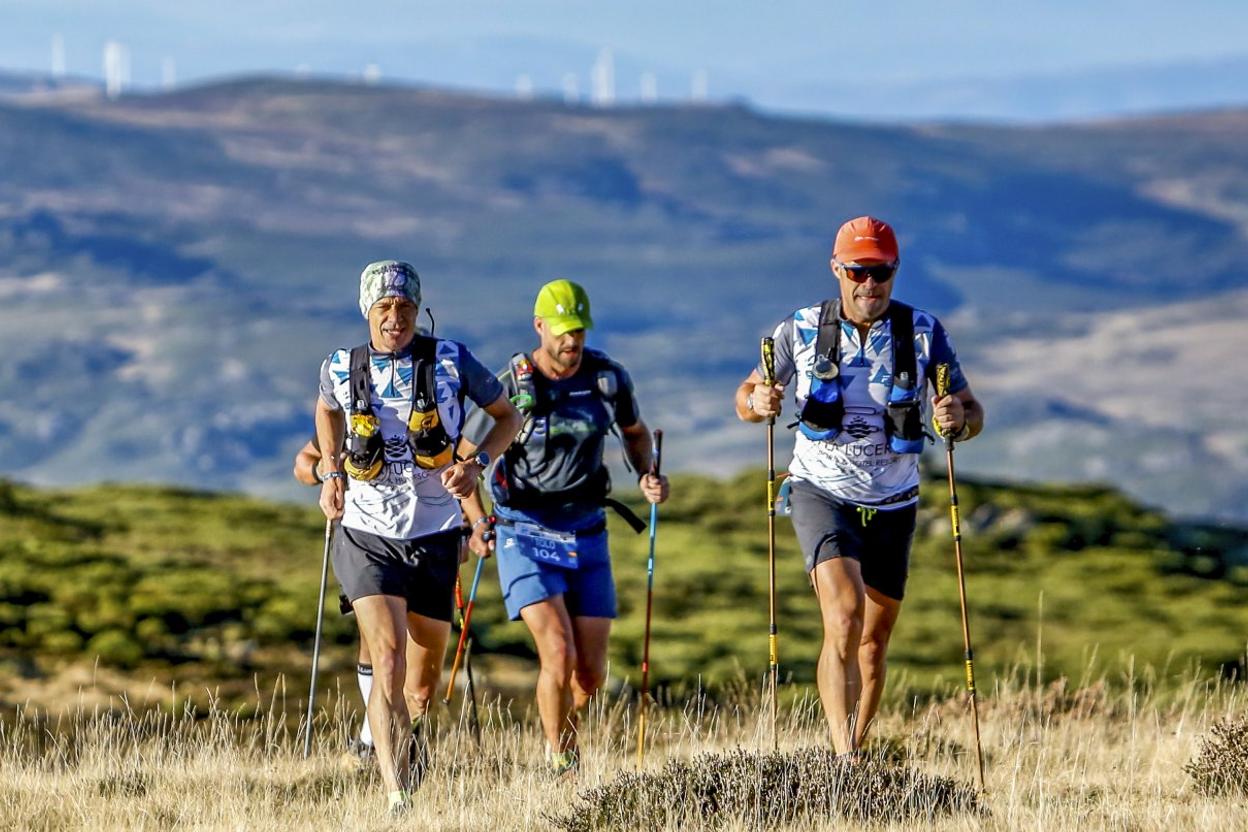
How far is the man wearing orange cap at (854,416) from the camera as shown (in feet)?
32.7

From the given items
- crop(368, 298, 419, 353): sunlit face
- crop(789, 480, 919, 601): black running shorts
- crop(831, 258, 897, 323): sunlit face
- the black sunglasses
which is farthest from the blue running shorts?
the black sunglasses

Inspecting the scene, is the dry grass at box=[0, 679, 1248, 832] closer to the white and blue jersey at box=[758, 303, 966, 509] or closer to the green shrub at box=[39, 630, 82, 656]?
the white and blue jersey at box=[758, 303, 966, 509]

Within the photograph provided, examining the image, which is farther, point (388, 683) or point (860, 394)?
point (860, 394)

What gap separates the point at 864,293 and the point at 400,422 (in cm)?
233

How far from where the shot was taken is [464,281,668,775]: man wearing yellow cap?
35.4 ft

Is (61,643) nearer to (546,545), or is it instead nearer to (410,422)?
(546,545)

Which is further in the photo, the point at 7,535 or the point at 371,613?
the point at 7,535

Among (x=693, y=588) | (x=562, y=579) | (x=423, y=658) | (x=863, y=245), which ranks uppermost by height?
(x=863, y=245)

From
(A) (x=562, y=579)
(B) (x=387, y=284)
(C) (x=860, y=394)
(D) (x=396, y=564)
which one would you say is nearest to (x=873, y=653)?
(C) (x=860, y=394)

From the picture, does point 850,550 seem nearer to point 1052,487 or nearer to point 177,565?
point 177,565

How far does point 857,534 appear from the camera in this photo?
10133 millimetres

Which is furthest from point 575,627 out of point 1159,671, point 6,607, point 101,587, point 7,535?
point 7,535

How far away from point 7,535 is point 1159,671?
24.5 meters

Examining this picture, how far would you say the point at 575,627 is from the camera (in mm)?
11133
